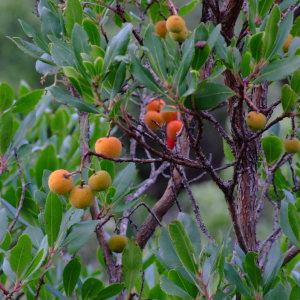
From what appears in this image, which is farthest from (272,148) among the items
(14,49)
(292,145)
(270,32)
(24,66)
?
(14,49)

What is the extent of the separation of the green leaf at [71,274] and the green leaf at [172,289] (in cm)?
19

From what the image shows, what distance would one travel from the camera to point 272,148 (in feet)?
3.91

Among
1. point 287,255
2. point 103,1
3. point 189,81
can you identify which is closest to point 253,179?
point 287,255

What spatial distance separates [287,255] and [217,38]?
1.46 ft

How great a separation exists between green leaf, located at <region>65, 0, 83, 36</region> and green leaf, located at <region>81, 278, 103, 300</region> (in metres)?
0.38

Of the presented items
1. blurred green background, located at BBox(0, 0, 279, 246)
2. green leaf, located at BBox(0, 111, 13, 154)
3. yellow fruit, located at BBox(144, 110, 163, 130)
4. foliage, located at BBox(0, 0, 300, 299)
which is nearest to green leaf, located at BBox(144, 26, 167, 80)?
foliage, located at BBox(0, 0, 300, 299)

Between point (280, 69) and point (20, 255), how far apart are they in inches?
16.9

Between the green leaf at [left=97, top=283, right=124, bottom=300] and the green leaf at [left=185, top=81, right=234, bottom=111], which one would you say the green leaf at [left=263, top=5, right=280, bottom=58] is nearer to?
the green leaf at [left=185, top=81, right=234, bottom=111]

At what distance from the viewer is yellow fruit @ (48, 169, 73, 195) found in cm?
100

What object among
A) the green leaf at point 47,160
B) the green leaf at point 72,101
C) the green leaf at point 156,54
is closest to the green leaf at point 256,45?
the green leaf at point 156,54

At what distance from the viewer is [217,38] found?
875mm

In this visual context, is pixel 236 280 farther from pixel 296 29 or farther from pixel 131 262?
pixel 296 29

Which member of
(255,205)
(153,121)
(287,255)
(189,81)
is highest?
(189,81)

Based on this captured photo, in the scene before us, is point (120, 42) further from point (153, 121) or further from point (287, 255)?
point (287, 255)
